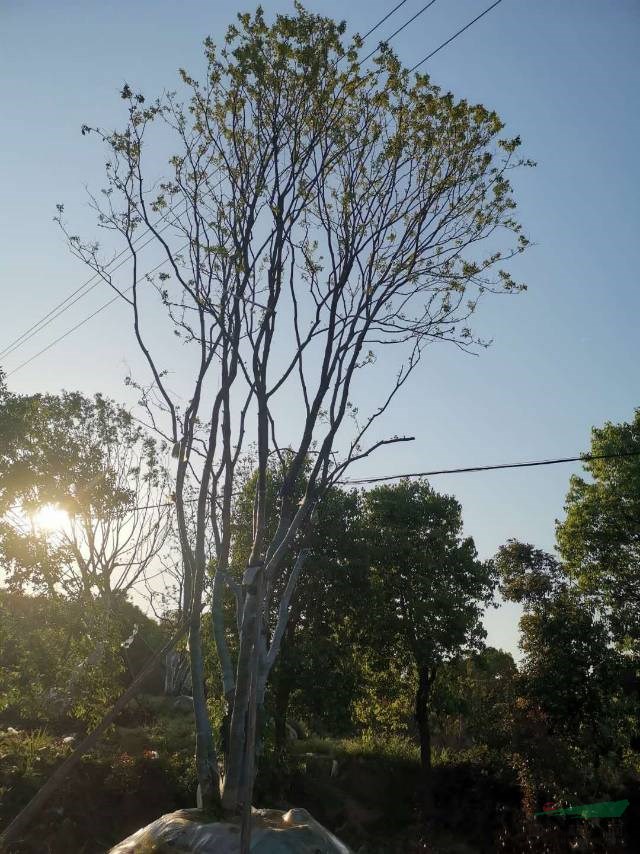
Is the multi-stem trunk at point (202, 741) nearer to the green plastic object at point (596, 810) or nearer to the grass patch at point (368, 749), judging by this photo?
the green plastic object at point (596, 810)

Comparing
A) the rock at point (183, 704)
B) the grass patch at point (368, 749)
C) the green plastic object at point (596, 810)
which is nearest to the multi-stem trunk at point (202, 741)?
the green plastic object at point (596, 810)

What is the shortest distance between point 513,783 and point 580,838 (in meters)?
3.86

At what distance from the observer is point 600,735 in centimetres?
1767

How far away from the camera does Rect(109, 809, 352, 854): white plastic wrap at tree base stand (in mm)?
7762

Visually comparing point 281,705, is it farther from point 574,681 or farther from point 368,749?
point 574,681

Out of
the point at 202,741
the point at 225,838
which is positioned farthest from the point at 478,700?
the point at 225,838

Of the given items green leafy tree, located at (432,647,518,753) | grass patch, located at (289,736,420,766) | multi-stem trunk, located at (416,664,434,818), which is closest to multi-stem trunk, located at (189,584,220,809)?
green leafy tree, located at (432,647,518,753)

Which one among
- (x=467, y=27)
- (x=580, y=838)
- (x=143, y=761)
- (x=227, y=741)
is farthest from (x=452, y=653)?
(x=467, y=27)

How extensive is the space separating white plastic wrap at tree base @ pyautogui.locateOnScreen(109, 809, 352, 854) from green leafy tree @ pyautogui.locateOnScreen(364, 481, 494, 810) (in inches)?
462

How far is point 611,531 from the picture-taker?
834 inches

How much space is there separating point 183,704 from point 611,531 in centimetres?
1812

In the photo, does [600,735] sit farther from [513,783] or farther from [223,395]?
[223,395]

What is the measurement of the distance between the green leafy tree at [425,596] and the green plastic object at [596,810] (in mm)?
4718

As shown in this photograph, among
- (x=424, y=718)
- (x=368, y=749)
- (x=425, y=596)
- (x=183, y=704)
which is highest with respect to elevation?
(x=425, y=596)
